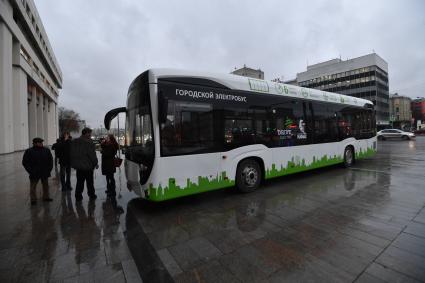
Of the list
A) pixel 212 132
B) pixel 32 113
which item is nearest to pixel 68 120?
pixel 32 113

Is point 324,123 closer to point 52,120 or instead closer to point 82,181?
point 82,181

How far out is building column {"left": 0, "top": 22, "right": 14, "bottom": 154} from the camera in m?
22.0

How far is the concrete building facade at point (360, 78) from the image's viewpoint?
229ft

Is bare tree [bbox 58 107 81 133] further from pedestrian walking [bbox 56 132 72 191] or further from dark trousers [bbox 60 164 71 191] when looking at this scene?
dark trousers [bbox 60 164 71 191]

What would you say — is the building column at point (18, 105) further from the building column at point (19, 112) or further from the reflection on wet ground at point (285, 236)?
the reflection on wet ground at point (285, 236)

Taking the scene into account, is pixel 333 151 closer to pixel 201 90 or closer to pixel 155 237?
pixel 201 90

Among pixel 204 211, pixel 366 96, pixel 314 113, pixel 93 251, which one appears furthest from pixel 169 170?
pixel 366 96

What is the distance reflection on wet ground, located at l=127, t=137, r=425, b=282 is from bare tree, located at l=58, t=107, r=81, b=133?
79.6 meters

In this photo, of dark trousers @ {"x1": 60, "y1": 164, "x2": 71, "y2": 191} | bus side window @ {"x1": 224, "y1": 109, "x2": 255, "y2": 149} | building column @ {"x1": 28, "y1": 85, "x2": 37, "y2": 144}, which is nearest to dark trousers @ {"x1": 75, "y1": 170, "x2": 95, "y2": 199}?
dark trousers @ {"x1": 60, "y1": 164, "x2": 71, "y2": 191}

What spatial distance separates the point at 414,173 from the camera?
8.25 m

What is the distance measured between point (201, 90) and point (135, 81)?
1587 millimetres

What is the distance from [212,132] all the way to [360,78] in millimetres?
83624

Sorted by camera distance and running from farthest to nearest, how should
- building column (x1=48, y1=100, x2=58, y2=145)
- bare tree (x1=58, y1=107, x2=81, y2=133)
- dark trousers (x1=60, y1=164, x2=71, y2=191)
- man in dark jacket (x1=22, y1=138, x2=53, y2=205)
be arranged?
1. bare tree (x1=58, y1=107, x2=81, y2=133)
2. building column (x1=48, y1=100, x2=58, y2=145)
3. dark trousers (x1=60, y1=164, x2=71, y2=191)
4. man in dark jacket (x1=22, y1=138, x2=53, y2=205)

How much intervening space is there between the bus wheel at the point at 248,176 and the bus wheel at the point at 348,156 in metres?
5.31
